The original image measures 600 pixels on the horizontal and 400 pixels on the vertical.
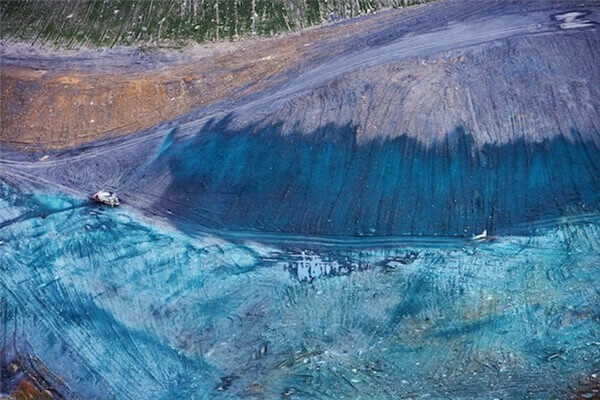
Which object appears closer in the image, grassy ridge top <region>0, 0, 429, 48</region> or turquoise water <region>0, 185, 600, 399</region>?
turquoise water <region>0, 185, 600, 399</region>

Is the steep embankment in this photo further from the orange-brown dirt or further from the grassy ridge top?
Result: the grassy ridge top

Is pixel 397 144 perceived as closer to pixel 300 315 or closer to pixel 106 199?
pixel 300 315

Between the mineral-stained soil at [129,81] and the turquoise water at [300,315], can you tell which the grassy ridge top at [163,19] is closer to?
the mineral-stained soil at [129,81]

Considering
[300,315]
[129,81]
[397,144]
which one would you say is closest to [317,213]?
[300,315]

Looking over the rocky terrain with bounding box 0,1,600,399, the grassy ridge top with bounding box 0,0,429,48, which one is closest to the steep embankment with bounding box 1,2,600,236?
the rocky terrain with bounding box 0,1,600,399

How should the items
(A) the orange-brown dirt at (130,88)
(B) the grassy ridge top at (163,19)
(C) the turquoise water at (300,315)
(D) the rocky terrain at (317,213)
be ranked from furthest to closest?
(B) the grassy ridge top at (163,19), (A) the orange-brown dirt at (130,88), (D) the rocky terrain at (317,213), (C) the turquoise water at (300,315)

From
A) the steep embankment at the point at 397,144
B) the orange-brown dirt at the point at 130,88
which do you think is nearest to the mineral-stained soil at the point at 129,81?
the orange-brown dirt at the point at 130,88
